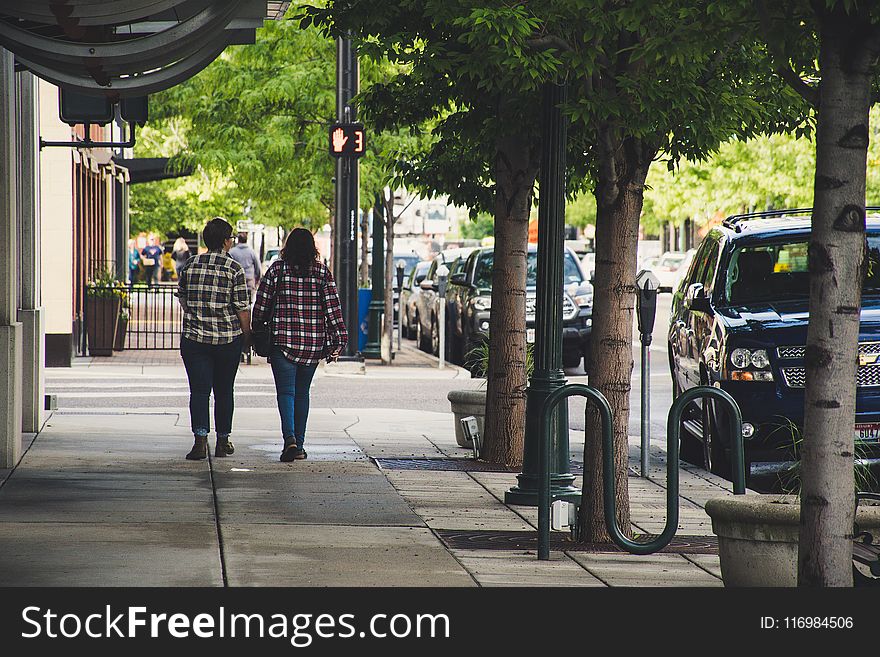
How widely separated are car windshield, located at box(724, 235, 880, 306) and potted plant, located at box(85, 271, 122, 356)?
1211cm

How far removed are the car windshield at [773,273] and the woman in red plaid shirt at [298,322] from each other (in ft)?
10.5

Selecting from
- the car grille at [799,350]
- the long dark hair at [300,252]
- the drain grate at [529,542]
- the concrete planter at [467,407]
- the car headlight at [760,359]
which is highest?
the long dark hair at [300,252]

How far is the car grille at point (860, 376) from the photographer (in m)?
10.5

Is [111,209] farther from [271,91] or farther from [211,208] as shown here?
[211,208]

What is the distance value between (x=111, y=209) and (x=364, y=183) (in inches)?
631

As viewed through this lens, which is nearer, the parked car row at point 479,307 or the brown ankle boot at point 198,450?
the brown ankle boot at point 198,450

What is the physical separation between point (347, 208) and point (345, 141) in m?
0.98

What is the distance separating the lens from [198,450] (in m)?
11.3

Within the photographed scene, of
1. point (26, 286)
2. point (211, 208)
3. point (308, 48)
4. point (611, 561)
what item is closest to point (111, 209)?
point (308, 48)

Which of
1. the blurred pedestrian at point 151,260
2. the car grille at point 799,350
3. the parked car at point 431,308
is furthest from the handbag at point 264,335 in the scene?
the blurred pedestrian at point 151,260

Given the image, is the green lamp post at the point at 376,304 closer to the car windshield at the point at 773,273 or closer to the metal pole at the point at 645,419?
the car windshield at the point at 773,273

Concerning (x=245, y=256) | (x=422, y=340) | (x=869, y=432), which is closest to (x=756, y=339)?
(x=869, y=432)

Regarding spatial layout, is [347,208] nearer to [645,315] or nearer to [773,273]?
[773,273]

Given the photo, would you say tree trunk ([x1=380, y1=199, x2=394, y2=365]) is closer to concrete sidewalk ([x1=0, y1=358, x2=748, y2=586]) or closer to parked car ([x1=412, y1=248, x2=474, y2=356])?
parked car ([x1=412, y1=248, x2=474, y2=356])
